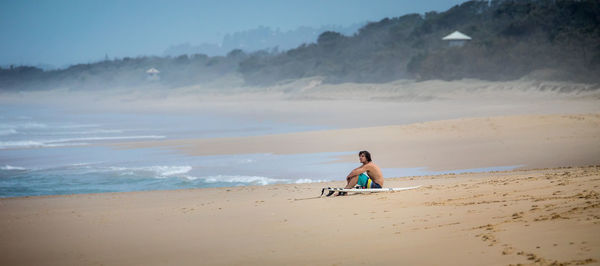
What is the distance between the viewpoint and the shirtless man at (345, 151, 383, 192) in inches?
339

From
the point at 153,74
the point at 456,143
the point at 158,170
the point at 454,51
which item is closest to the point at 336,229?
the point at 158,170

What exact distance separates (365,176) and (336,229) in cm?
268

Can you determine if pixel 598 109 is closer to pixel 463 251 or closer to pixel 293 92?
pixel 463 251

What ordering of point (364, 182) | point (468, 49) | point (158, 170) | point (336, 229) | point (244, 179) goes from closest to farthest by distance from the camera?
→ point (336, 229) → point (364, 182) → point (244, 179) → point (158, 170) → point (468, 49)

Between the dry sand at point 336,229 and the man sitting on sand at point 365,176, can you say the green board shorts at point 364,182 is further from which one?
the dry sand at point 336,229

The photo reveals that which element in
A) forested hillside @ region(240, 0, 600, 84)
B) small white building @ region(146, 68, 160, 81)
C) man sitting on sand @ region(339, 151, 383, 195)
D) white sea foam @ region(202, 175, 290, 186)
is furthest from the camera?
small white building @ region(146, 68, 160, 81)

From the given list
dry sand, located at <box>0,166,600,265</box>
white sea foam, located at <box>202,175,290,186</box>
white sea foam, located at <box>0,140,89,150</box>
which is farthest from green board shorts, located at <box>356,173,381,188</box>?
white sea foam, located at <box>0,140,89,150</box>

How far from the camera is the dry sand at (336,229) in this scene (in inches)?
185

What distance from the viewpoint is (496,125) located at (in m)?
18.1

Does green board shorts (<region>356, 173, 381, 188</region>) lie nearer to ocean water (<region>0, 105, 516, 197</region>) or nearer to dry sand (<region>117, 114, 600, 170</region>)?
ocean water (<region>0, 105, 516, 197</region>)

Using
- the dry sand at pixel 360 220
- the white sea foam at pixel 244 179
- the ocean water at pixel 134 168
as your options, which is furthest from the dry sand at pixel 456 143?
the white sea foam at pixel 244 179

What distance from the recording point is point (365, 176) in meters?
8.67

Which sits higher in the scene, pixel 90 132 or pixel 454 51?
pixel 454 51

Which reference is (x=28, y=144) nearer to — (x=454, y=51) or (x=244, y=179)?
(x=244, y=179)
